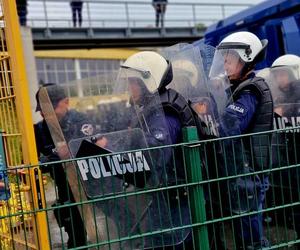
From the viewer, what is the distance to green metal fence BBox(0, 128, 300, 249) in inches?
104

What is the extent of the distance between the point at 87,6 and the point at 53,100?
457 inches

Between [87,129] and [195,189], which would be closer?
[195,189]

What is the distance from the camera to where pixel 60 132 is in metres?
2.87

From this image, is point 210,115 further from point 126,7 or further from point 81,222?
point 126,7

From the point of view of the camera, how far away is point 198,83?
330 cm

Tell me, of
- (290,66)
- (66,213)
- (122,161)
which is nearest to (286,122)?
(290,66)

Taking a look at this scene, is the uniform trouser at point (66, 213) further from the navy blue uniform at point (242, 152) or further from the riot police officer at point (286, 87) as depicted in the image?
the riot police officer at point (286, 87)

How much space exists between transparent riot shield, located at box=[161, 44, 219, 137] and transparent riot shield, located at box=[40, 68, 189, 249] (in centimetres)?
37

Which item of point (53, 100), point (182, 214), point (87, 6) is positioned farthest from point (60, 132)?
point (87, 6)

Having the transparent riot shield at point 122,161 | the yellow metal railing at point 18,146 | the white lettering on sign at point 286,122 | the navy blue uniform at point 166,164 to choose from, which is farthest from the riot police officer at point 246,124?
the yellow metal railing at point 18,146

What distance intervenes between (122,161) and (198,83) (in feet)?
3.13

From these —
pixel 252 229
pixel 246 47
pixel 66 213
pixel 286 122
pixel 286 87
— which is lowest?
pixel 252 229

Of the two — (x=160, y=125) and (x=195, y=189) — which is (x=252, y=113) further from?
(x=195, y=189)

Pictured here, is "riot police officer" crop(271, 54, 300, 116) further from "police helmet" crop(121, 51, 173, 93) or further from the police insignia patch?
the police insignia patch
